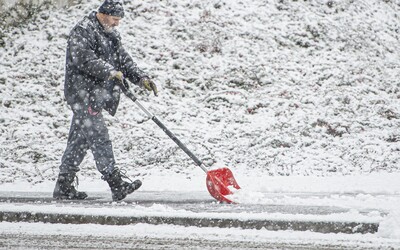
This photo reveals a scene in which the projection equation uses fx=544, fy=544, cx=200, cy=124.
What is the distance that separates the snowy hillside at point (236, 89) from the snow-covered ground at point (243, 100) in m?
0.03

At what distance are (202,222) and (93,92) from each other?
1.87 metres

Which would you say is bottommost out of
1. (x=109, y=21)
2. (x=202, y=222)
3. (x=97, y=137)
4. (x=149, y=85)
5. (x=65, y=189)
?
(x=202, y=222)

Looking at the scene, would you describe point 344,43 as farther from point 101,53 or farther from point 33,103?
point 101,53

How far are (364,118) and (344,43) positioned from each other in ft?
9.75

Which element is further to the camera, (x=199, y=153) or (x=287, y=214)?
(x=199, y=153)

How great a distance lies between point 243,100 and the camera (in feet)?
32.9

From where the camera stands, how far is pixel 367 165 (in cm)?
799

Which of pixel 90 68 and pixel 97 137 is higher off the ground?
pixel 90 68

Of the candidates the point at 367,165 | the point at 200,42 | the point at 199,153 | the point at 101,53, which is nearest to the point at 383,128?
the point at 367,165

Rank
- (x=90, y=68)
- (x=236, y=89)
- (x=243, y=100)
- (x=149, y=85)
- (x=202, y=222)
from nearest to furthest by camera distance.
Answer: (x=202, y=222) → (x=90, y=68) → (x=149, y=85) → (x=243, y=100) → (x=236, y=89)

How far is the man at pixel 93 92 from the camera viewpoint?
201 inches

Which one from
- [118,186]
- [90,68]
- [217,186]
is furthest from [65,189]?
[217,186]

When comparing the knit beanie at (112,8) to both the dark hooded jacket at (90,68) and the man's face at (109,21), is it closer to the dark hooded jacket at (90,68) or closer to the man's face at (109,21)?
the man's face at (109,21)

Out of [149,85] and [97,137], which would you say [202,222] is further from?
[149,85]
